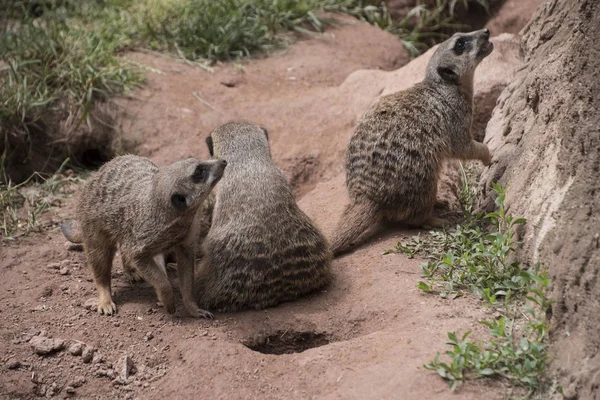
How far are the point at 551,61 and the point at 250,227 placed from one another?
6.38 feet

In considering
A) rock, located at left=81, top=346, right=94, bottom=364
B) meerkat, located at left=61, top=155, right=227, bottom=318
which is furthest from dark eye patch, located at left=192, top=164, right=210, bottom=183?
rock, located at left=81, top=346, right=94, bottom=364

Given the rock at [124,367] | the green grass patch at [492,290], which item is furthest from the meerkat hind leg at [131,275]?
the green grass patch at [492,290]

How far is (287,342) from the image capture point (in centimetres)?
395

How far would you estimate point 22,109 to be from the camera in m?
5.86

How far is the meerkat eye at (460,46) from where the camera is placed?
189 inches

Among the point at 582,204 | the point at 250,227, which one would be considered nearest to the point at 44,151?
the point at 250,227

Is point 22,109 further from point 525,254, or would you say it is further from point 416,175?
point 525,254

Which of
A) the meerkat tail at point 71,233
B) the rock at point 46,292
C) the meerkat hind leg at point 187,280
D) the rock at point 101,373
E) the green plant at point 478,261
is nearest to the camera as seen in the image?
the green plant at point 478,261

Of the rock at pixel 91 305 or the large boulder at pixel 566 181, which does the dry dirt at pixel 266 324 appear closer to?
the rock at pixel 91 305

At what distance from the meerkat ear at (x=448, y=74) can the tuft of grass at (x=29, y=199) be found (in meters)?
2.88

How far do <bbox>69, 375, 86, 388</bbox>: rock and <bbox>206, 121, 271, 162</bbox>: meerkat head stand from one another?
150 centimetres

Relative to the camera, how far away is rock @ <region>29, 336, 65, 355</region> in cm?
387

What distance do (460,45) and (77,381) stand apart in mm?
3059

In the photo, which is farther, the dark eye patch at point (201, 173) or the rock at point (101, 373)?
the dark eye patch at point (201, 173)
